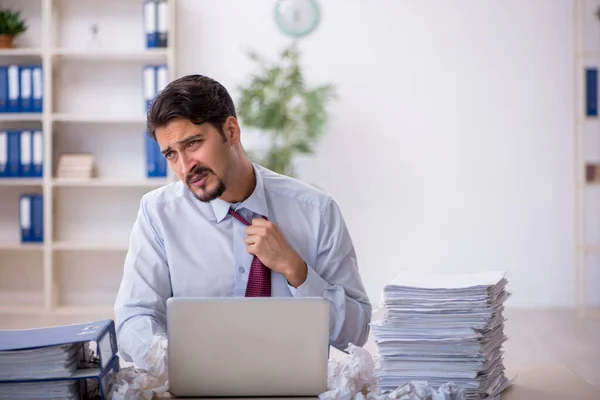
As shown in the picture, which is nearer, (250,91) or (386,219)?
(250,91)

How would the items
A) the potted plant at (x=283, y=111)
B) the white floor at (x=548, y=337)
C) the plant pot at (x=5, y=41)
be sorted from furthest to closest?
1. the plant pot at (x=5, y=41)
2. the potted plant at (x=283, y=111)
3. the white floor at (x=548, y=337)

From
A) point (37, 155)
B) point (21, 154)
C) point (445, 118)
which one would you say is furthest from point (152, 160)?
point (445, 118)

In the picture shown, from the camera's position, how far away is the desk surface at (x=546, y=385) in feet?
4.97

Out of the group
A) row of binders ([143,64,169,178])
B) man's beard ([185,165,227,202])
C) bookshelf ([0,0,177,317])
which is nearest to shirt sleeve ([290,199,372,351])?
man's beard ([185,165,227,202])

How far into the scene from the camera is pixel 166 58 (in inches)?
207

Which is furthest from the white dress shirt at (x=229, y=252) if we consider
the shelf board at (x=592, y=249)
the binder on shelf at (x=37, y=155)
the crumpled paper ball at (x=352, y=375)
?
the shelf board at (x=592, y=249)

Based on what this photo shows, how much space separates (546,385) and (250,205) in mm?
825

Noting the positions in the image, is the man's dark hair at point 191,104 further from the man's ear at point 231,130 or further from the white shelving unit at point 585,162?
the white shelving unit at point 585,162

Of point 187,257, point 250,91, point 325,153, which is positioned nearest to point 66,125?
point 250,91

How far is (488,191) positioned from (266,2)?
188 centimetres

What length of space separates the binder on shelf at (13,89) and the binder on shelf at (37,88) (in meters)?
0.10

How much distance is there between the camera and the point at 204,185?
1.91 metres

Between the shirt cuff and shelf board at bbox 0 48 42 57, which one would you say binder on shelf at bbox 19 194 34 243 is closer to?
shelf board at bbox 0 48 42 57

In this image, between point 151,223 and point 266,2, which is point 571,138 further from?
point 151,223
